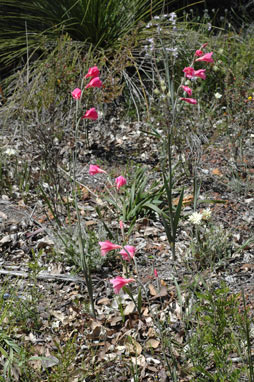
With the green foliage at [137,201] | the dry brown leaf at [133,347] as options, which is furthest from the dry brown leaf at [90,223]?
the dry brown leaf at [133,347]

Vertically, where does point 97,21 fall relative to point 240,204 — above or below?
above

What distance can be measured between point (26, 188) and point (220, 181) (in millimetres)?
1338

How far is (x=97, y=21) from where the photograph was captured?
190 inches

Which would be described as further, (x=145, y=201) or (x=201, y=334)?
(x=145, y=201)

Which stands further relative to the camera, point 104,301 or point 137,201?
point 137,201

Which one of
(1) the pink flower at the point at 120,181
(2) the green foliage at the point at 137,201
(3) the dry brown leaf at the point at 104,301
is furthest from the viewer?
(2) the green foliage at the point at 137,201

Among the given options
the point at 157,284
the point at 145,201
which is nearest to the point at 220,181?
the point at 145,201

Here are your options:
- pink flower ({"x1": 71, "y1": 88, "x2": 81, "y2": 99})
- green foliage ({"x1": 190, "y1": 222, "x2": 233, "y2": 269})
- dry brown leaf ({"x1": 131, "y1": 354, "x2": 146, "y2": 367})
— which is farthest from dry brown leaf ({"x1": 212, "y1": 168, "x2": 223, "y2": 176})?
dry brown leaf ({"x1": 131, "y1": 354, "x2": 146, "y2": 367})

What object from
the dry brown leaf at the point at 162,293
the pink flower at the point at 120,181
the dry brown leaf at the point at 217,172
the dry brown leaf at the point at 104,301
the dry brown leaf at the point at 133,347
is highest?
the pink flower at the point at 120,181

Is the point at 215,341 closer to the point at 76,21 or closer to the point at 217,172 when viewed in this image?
the point at 217,172

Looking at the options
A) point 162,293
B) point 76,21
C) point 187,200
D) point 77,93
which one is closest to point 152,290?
point 162,293

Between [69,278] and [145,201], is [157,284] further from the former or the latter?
[145,201]

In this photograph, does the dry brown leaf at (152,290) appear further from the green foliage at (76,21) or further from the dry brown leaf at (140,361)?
the green foliage at (76,21)

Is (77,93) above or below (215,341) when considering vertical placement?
above
